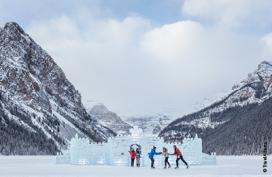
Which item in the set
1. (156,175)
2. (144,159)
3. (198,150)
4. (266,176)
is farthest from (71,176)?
(198,150)

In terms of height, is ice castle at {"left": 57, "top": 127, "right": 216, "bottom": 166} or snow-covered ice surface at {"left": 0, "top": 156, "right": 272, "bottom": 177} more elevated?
ice castle at {"left": 57, "top": 127, "right": 216, "bottom": 166}

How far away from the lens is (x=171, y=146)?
7844 cm

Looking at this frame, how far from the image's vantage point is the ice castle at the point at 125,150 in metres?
77.0

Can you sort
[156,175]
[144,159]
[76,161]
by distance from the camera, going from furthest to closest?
1. [76,161]
2. [144,159]
3. [156,175]

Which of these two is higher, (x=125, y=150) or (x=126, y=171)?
(x=125, y=150)

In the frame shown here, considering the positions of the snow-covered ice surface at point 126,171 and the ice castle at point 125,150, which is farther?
the ice castle at point 125,150

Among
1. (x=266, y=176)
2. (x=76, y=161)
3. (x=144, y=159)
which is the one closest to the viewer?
(x=266, y=176)

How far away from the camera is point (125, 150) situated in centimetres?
7750

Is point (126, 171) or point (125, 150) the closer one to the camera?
point (126, 171)

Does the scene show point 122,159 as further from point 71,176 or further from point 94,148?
point 71,176

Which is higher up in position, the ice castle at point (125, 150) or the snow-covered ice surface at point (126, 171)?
the ice castle at point (125, 150)

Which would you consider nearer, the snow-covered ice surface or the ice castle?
the snow-covered ice surface

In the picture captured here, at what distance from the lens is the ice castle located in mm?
77000

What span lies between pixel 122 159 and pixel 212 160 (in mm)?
13308
